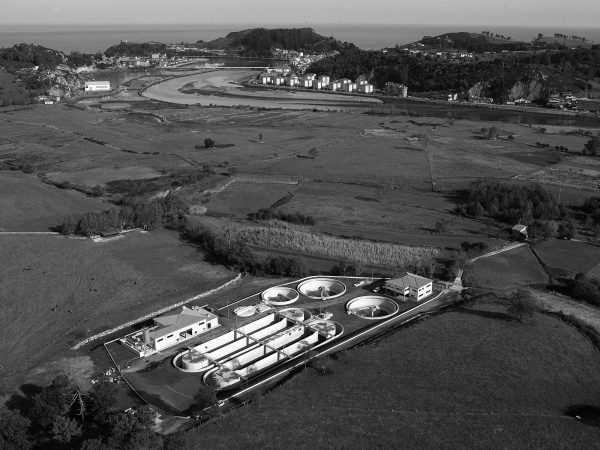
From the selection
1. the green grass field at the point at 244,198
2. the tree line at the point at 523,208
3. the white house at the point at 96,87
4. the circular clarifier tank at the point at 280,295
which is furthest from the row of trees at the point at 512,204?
the white house at the point at 96,87

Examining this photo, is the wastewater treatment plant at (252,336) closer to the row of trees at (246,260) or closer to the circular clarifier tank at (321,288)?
the circular clarifier tank at (321,288)

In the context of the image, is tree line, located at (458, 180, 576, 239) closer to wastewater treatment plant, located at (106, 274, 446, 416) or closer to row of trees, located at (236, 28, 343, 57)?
wastewater treatment plant, located at (106, 274, 446, 416)

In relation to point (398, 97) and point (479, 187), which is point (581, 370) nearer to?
point (479, 187)

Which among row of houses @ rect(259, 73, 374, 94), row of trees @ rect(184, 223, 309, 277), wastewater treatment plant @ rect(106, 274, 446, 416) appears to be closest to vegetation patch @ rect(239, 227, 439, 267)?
row of trees @ rect(184, 223, 309, 277)

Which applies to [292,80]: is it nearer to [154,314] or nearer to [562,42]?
[562,42]

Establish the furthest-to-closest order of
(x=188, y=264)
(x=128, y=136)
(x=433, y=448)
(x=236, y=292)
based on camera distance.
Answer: (x=128, y=136) < (x=188, y=264) < (x=236, y=292) < (x=433, y=448)

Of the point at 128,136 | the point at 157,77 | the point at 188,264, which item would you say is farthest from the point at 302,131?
the point at 157,77

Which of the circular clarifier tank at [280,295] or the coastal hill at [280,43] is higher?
the coastal hill at [280,43]
